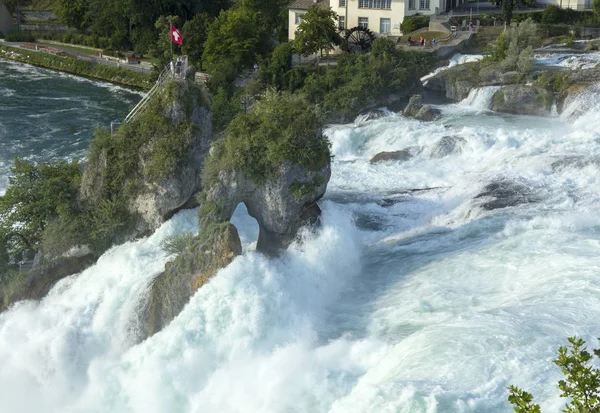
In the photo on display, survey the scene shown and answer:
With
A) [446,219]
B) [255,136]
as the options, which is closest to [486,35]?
[446,219]

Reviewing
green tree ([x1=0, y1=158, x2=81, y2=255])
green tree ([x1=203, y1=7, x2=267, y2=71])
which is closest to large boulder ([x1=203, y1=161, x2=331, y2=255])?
green tree ([x1=0, y1=158, x2=81, y2=255])

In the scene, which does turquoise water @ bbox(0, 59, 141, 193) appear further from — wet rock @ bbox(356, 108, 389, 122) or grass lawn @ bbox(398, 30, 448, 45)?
grass lawn @ bbox(398, 30, 448, 45)

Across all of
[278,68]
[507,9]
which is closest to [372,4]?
[507,9]

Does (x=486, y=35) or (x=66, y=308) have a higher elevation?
(x=486, y=35)

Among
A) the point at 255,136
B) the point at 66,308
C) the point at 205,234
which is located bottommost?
the point at 66,308

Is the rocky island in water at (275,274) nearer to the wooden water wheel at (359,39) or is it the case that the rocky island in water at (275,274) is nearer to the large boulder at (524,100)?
the large boulder at (524,100)

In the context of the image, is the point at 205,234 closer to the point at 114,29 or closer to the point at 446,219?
the point at 446,219
